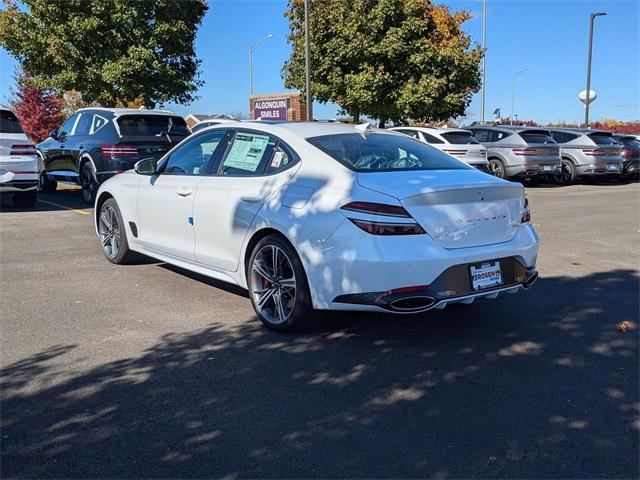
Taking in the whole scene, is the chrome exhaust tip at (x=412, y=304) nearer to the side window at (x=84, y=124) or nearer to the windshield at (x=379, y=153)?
the windshield at (x=379, y=153)

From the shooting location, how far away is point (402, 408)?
3.49 metres

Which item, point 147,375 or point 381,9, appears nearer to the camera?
point 147,375

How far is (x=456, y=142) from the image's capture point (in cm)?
1661

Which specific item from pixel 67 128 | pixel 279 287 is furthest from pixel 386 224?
pixel 67 128

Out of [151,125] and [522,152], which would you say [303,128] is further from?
[522,152]

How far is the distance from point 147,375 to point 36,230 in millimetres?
6331

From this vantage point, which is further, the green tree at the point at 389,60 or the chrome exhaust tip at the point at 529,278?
the green tree at the point at 389,60

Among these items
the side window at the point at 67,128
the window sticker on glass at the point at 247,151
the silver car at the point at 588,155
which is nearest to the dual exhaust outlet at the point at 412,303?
the window sticker on glass at the point at 247,151

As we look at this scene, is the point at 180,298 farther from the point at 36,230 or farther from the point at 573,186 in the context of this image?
the point at 573,186

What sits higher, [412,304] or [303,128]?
[303,128]

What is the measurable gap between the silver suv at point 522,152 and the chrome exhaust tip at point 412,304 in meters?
14.6

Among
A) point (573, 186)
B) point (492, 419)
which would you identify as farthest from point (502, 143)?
point (492, 419)

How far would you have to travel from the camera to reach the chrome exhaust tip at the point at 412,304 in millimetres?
4051

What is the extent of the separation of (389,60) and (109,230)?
16.9m
